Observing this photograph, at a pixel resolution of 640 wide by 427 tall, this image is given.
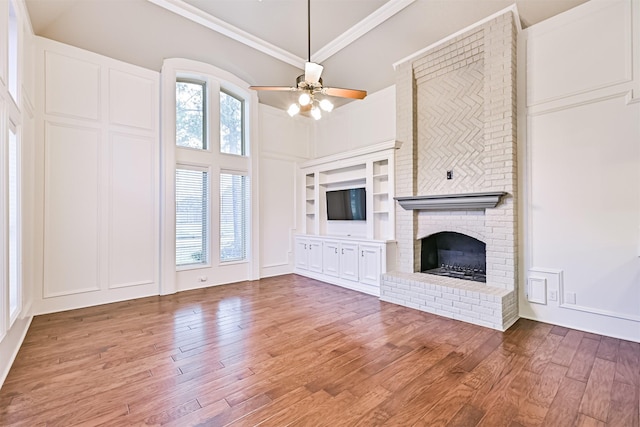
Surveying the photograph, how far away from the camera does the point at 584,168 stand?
330 centimetres

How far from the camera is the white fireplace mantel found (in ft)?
12.3

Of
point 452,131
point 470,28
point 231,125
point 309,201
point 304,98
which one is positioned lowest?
point 309,201

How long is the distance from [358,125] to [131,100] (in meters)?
4.06

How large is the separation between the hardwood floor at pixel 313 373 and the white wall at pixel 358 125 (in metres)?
3.44

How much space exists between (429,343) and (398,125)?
351 centimetres

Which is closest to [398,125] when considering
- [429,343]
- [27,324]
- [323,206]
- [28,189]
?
[323,206]

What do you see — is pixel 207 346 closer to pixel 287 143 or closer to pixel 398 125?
pixel 398 125

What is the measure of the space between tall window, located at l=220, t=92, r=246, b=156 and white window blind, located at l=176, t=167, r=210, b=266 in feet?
2.64

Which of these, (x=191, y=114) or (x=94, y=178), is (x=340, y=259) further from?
(x=94, y=178)

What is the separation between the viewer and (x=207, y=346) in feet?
9.72

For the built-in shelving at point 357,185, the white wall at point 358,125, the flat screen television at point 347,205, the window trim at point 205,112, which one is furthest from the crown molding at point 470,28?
the window trim at point 205,112

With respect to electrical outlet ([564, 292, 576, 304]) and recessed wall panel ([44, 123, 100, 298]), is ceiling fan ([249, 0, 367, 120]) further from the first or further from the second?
electrical outlet ([564, 292, 576, 304])

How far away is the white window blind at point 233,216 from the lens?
5.75 meters

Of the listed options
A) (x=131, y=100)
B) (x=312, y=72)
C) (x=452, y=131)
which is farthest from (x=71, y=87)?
(x=452, y=131)
